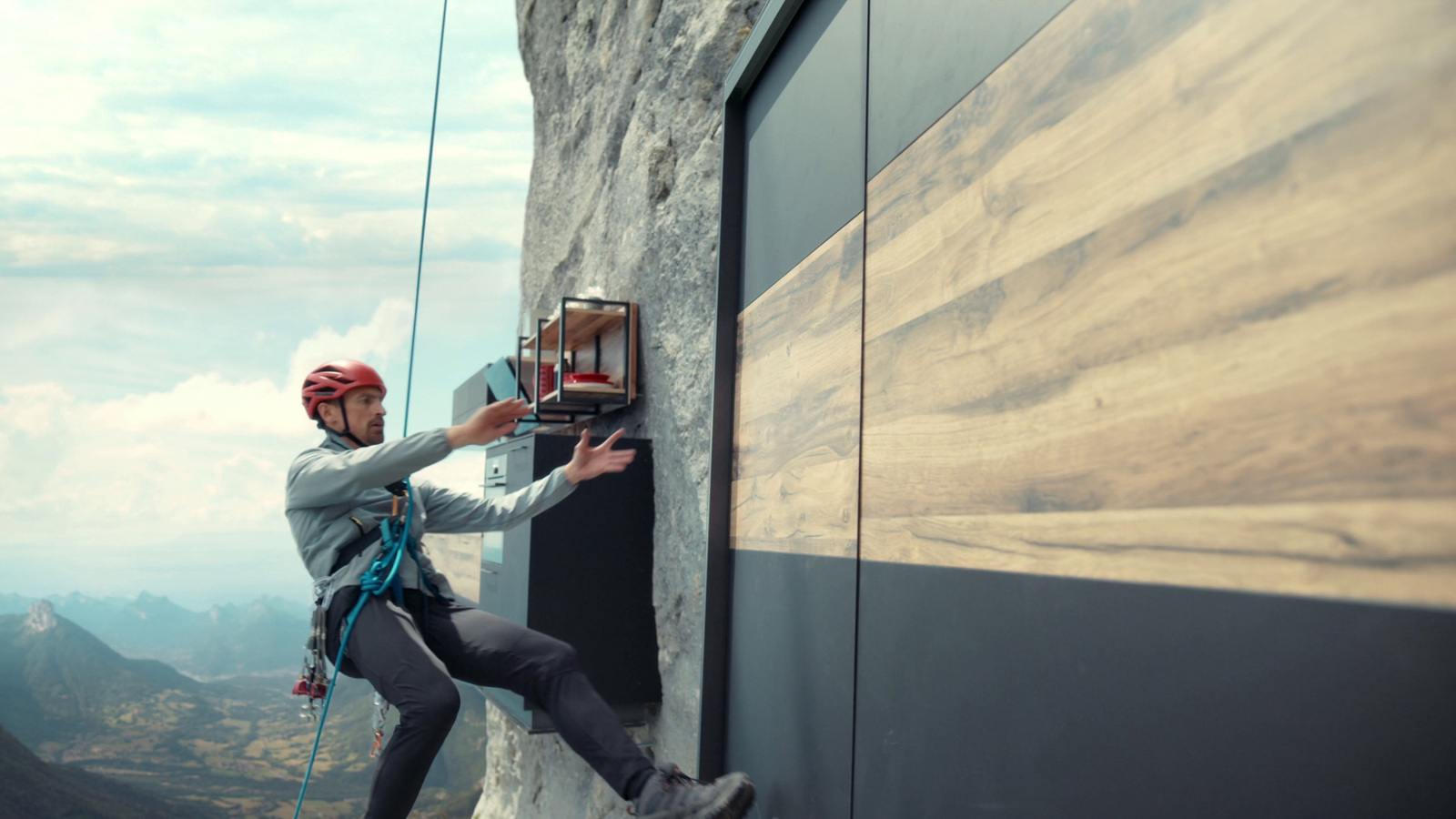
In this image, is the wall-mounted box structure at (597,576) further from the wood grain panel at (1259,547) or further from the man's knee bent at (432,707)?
the wood grain panel at (1259,547)

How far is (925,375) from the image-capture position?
3.99 ft

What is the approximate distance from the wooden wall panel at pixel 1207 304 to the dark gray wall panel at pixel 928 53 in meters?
0.04

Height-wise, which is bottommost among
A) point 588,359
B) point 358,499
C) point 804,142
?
point 358,499

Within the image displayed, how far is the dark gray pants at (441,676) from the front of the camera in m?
1.91

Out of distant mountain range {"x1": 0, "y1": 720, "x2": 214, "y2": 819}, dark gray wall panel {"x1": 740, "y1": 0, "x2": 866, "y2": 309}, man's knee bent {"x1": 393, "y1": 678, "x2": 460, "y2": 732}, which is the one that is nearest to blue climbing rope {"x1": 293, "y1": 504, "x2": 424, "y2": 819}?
man's knee bent {"x1": 393, "y1": 678, "x2": 460, "y2": 732}

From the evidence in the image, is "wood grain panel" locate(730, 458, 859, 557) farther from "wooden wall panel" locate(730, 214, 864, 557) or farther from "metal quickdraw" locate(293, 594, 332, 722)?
"metal quickdraw" locate(293, 594, 332, 722)

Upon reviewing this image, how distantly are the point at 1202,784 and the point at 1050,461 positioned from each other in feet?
1.12

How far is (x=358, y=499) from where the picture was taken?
221 centimetres

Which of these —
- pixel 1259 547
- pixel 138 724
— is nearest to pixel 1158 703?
pixel 1259 547

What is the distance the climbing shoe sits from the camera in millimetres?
1632

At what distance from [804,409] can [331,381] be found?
1446 millimetres

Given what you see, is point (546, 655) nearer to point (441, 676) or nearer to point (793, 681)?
point (441, 676)

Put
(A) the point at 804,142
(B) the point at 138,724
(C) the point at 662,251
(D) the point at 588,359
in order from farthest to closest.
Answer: (B) the point at 138,724
(D) the point at 588,359
(C) the point at 662,251
(A) the point at 804,142

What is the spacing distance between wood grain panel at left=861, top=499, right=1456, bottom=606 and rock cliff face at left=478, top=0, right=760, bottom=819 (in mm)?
1545
